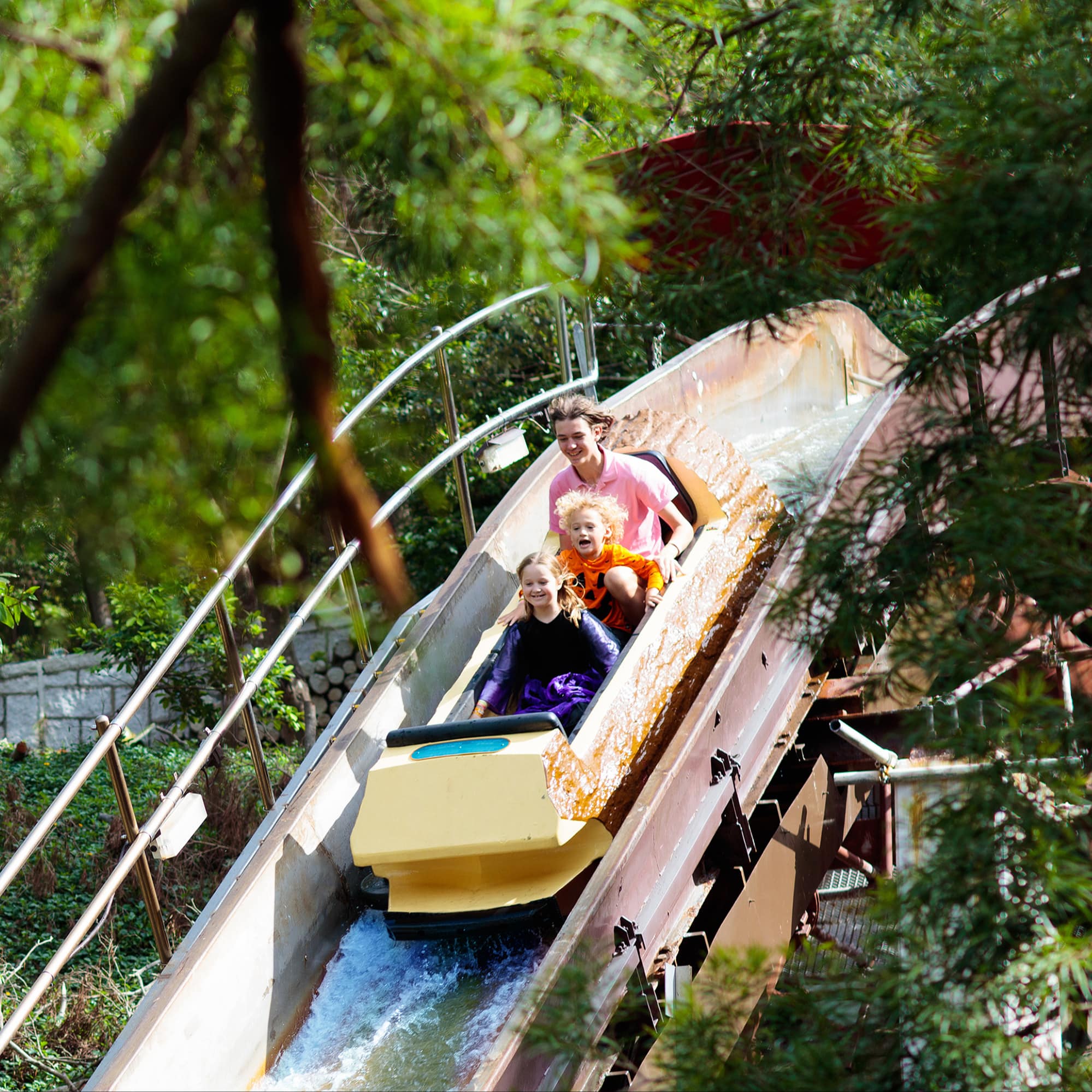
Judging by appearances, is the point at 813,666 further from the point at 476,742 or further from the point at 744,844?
the point at 476,742

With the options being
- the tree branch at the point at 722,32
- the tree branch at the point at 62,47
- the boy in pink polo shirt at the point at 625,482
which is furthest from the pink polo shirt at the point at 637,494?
the tree branch at the point at 62,47

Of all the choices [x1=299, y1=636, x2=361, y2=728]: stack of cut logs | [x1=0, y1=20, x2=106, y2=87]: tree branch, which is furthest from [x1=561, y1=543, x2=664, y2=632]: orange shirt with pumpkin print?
[x1=299, y1=636, x2=361, y2=728]: stack of cut logs

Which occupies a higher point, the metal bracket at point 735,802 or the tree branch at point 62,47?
the metal bracket at point 735,802

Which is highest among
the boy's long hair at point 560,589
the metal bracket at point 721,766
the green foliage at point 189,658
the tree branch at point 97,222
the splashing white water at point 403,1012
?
the green foliage at point 189,658

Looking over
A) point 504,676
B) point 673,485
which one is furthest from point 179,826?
point 673,485

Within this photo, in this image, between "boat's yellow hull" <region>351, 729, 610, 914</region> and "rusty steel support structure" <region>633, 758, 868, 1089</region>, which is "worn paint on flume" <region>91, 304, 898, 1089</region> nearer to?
"boat's yellow hull" <region>351, 729, 610, 914</region>

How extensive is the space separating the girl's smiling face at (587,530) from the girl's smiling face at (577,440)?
469 mm

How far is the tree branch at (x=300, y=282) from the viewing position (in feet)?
2.32

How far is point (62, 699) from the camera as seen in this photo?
1084 centimetres

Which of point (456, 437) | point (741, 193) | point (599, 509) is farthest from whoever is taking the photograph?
point (456, 437)

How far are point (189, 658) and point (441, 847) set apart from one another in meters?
6.56

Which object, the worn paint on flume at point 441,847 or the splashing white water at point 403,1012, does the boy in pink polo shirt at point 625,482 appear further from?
the splashing white water at point 403,1012

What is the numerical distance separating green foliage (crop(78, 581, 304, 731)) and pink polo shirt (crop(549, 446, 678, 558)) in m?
4.15

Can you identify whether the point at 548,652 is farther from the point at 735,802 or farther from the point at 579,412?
the point at 579,412
